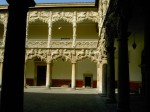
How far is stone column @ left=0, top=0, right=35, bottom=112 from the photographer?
4414mm

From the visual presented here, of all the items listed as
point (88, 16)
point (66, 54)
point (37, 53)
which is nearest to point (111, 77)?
point (66, 54)

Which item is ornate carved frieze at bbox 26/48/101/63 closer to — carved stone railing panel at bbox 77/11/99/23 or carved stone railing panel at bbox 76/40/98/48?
carved stone railing panel at bbox 76/40/98/48

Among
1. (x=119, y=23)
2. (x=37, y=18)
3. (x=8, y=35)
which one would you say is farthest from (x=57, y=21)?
(x=8, y=35)

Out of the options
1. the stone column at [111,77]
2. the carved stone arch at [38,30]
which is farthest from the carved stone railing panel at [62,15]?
the stone column at [111,77]

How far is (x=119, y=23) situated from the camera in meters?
8.55

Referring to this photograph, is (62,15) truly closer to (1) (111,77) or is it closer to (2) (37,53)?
(2) (37,53)

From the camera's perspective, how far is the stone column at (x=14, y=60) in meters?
4.41

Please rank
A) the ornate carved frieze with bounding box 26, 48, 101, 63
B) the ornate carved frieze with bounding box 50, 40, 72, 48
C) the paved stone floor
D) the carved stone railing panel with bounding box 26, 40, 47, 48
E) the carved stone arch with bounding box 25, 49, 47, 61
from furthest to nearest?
1. the carved stone railing panel with bounding box 26, 40, 47, 48
2. the carved stone arch with bounding box 25, 49, 47, 61
3. the ornate carved frieze with bounding box 50, 40, 72, 48
4. the ornate carved frieze with bounding box 26, 48, 101, 63
5. the paved stone floor

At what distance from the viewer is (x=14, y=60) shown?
4.53m

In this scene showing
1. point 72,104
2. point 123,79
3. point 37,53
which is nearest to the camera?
point 123,79

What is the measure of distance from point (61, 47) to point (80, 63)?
3.43 metres

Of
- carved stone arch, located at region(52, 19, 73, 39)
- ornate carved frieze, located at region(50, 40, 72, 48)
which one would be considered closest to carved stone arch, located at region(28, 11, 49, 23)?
carved stone arch, located at region(52, 19, 73, 39)

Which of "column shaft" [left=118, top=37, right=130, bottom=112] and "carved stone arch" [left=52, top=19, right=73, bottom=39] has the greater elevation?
"carved stone arch" [left=52, top=19, right=73, bottom=39]

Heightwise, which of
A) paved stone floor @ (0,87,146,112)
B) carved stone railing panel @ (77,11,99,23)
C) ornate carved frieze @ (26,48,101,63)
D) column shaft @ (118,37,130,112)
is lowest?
paved stone floor @ (0,87,146,112)
